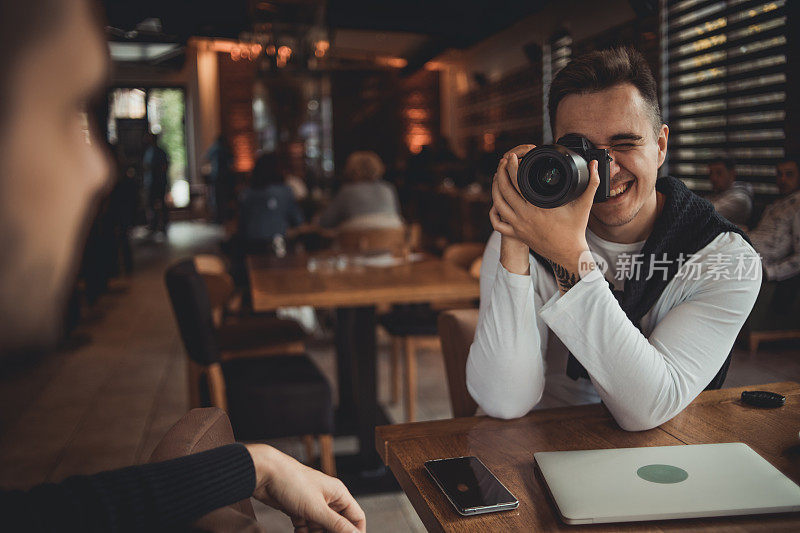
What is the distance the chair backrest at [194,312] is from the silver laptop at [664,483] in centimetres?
152

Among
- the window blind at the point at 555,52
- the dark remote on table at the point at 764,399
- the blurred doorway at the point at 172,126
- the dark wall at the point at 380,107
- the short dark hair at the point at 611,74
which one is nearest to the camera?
the dark remote on table at the point at 764,399

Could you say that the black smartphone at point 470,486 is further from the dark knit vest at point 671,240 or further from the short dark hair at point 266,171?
the short dark hair at point 266,171

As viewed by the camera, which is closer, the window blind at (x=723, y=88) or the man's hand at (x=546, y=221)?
the man's hand at (x=546, y=221)

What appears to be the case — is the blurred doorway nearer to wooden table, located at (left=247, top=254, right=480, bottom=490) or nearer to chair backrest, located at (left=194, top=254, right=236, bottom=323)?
chair backrest, located at (left=194, top=254, right=236, bottom=323)

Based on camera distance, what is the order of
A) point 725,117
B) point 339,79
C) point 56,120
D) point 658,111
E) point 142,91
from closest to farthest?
point 56,120, point 658,111, point 725,117, point 339,79, point 142,91

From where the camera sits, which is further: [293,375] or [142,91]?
[142,91]

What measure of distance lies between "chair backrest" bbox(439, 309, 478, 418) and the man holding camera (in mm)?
329

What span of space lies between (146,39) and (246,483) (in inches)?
443

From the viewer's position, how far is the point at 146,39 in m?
10.6

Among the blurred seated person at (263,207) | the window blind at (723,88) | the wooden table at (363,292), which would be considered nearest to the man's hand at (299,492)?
the wooden table at (363,292)

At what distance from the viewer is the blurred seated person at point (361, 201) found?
463 cm

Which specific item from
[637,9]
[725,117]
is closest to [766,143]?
[725,117]

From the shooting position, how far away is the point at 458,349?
175 cm

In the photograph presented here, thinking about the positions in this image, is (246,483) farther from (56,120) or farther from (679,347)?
(679,347)
